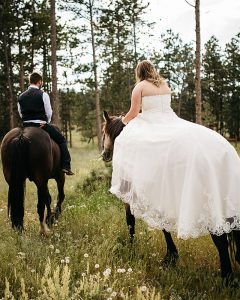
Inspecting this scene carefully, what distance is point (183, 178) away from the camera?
171 inches

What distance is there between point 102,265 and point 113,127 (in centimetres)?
252

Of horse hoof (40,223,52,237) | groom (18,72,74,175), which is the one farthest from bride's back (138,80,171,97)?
horse hoof (40,223,52,237)

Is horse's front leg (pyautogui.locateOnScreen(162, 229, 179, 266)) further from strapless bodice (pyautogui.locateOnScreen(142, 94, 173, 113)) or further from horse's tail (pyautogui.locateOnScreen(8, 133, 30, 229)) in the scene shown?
horse's tail (pyautogui.locateOnScreen(8, 133, 30, 229))

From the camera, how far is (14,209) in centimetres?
672

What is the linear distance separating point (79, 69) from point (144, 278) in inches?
874

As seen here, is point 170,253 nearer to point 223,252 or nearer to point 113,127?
point 223,252

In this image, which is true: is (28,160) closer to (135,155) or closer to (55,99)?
(135,155)

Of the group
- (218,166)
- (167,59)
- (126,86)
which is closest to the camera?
(218,166)

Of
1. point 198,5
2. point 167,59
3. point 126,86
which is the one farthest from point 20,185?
point 167,59

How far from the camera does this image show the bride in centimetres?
421

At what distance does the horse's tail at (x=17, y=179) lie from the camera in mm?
6688

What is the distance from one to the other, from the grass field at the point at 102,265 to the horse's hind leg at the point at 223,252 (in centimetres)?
16

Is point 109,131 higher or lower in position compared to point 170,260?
higher

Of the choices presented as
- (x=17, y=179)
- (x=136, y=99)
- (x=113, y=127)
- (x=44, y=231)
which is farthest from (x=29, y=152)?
(x=136, y=99)
